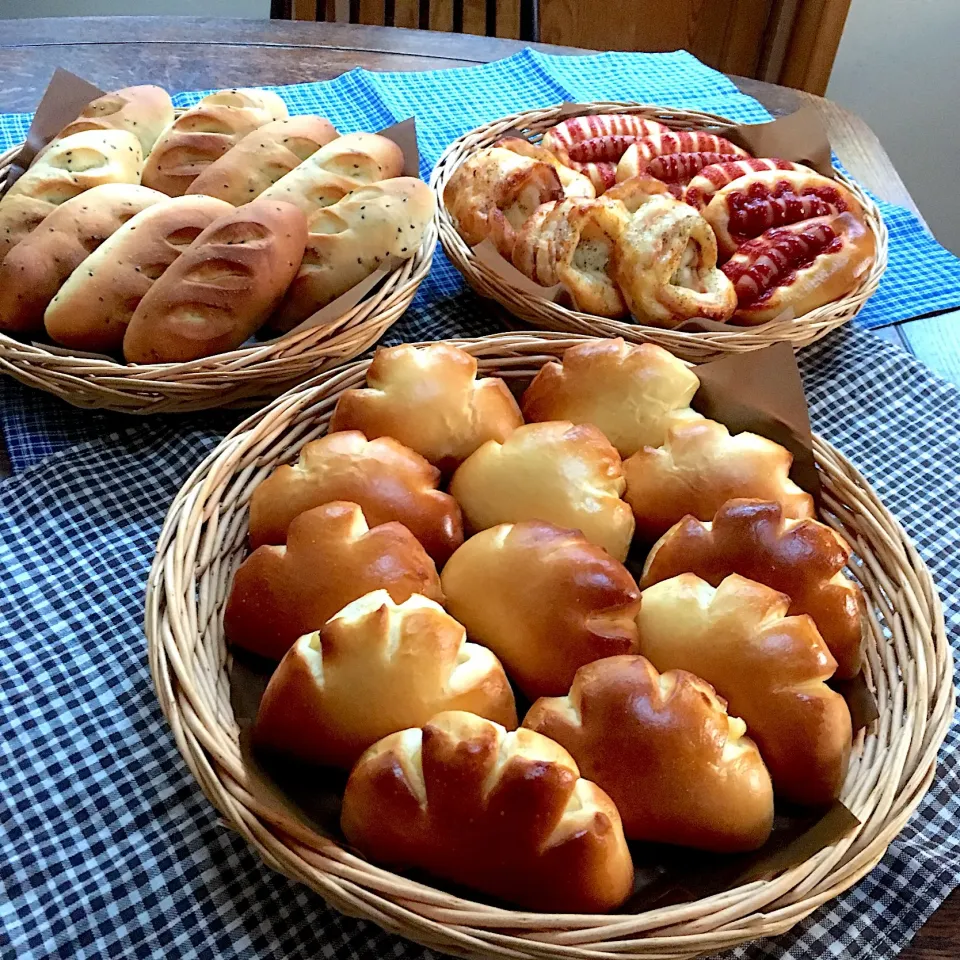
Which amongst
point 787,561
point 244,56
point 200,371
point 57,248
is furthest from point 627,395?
point 244,56

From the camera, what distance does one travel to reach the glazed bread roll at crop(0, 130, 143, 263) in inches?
44.7

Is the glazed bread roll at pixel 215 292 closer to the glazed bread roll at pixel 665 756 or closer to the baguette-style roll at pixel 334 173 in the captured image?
the baguette-style roll at pixel 334 173

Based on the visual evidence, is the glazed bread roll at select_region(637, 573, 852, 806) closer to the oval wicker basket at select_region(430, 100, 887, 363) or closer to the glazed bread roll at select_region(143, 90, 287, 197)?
the oval wicker basket at select_region(430, 100, 887, 363)

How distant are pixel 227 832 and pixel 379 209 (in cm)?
75

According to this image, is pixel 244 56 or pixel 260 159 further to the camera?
pixel 244 56

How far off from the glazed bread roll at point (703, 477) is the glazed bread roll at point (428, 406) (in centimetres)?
14

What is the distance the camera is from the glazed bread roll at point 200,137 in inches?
48.8

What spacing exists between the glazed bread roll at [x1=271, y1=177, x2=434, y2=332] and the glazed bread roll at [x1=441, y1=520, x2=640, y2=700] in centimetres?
53

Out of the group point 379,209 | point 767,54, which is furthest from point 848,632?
point 767,54

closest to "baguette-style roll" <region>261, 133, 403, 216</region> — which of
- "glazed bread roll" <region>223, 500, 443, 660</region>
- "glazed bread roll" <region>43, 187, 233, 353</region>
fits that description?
"glazed bread roll" <region>43, 187, 233, 353</region>

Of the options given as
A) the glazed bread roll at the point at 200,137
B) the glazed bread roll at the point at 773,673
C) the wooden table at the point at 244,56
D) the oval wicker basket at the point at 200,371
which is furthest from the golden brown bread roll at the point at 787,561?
the wooden table at the point at 244,56

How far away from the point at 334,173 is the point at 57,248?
1.17 feet

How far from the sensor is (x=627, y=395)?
2.85 ft

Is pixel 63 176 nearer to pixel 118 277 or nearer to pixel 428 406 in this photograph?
pixel 118 277
